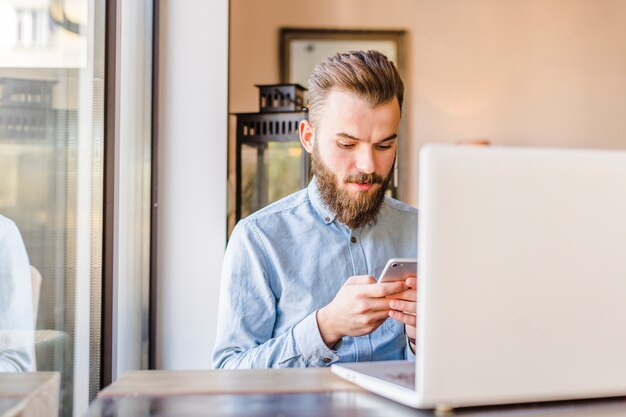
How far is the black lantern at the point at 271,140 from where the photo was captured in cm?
312

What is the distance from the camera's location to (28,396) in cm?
97

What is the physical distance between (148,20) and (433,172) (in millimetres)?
2070

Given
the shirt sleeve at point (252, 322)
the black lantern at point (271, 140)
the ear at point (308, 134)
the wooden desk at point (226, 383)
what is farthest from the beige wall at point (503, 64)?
the wooden desk at point (226, 383)

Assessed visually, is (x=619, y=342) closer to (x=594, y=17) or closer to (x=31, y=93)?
(x=31, y=93)

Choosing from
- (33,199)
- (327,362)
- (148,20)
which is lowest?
(327,362)

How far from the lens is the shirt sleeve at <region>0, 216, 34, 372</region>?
1272mm

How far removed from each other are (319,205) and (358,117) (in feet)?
0.75

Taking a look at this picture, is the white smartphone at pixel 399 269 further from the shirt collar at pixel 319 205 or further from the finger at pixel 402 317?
the shirt collar at pixel 319 205

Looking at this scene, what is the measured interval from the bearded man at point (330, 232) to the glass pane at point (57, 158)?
1.23 ft

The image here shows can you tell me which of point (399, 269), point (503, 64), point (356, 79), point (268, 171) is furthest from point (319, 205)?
point (503, 64)

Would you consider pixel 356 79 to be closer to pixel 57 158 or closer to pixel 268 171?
pixel 57 158

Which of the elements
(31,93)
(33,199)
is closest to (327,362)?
(33,199)

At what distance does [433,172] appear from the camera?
2.79 feet

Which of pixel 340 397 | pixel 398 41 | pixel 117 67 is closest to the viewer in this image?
pixel 340 397
